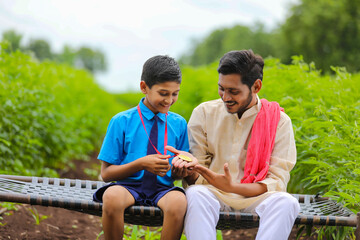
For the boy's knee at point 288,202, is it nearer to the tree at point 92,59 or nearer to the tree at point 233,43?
the tree at point 233,43

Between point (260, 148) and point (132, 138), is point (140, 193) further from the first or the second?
point (260, 148)

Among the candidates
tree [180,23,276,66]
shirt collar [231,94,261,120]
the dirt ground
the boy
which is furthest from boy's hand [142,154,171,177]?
tree [180,23,276,66]

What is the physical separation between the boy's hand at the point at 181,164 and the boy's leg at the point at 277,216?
50cm

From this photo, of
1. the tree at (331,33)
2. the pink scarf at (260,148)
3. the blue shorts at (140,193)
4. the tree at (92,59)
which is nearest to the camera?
the blue shorts at (140,193)

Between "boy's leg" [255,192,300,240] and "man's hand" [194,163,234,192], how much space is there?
24 cm

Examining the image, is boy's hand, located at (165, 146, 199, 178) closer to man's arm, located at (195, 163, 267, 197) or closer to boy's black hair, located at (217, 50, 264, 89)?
man's arm, located at (195, 163, 267, 197)

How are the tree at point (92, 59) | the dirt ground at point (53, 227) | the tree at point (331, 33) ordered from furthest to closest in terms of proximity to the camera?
1. the tree at point (92, 59)
2. the tree at point (331, 33)
3. the dirt ground at point (53, 227)

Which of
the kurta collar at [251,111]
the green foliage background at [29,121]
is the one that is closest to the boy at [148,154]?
the kurta collar at [251,111]

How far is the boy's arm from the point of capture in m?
2.78

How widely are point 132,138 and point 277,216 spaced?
3.43 feet

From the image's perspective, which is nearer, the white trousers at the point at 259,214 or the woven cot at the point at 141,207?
the white trousers at the point at 259,214

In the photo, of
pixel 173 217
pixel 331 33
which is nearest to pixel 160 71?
pixel 173 217

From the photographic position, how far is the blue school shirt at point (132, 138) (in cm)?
298

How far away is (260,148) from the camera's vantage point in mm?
3025
